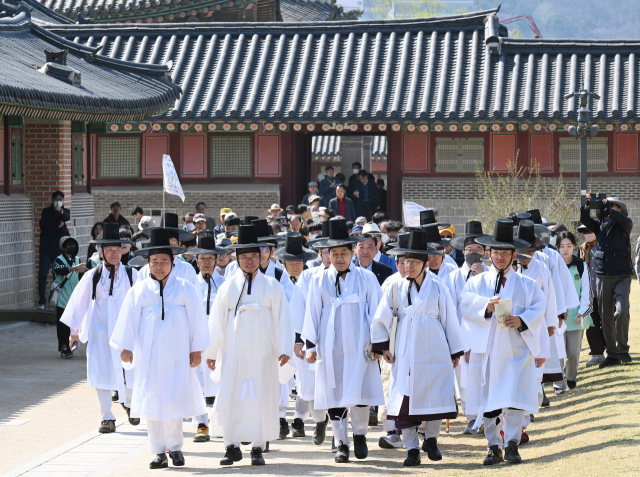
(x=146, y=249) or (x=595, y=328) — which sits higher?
(x=146, y=249)

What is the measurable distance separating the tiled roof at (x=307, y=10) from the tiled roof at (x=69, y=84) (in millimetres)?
21908

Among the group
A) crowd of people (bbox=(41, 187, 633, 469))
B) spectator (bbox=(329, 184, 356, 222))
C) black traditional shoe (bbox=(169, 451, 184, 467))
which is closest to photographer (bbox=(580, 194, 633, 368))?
crowd of people (bbox=(41, 187, 633, 469))

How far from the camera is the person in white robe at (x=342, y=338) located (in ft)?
26.3

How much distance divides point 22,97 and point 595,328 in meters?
7.53

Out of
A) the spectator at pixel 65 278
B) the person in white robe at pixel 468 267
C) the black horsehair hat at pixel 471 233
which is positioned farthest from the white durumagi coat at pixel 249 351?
the spectator at pixel 65 278

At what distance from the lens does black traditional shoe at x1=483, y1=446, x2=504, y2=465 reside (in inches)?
294

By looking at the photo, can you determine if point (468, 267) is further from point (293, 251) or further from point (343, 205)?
point (343, 205)

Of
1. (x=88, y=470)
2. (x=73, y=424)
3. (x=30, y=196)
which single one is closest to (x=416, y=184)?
(x=30, y=196)

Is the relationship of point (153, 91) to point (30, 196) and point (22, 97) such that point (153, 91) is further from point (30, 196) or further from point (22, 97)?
point (22, 97)

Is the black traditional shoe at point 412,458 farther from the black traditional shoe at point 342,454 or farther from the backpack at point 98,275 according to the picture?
the backpack at point 98,275

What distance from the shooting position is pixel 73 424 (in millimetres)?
9031

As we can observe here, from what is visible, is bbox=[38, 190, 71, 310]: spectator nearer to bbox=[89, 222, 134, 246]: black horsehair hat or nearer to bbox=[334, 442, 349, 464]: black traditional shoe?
bbox=[89, 222, 134, 246]: black horsehair hat

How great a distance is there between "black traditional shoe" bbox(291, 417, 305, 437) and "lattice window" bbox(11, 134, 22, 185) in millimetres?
8523

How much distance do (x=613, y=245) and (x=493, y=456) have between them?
446 cm
